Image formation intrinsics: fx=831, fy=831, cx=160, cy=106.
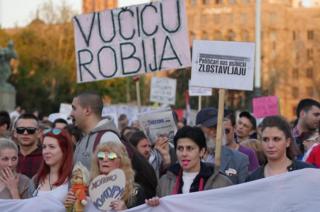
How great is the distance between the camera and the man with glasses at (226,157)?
696 cm

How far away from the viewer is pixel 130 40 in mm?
8305

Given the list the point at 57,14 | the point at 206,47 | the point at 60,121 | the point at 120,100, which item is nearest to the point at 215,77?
the point at 206,47

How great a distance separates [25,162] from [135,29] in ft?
5.71

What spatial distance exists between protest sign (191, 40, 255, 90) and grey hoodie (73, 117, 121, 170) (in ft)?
2.76

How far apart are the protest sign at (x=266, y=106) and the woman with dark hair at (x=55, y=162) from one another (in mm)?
7031

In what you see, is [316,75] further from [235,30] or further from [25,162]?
[25,162]

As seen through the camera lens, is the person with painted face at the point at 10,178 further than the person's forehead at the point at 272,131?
Yes

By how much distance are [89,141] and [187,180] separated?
2.85ft

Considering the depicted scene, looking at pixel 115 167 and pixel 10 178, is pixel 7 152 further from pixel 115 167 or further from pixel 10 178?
pixel 115 167

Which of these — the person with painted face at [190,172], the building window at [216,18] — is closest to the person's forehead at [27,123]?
the person with painted face at [190,172]

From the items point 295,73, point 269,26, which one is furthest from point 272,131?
point 269,26

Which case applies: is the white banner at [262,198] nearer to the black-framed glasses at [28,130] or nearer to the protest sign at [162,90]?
the black-framed glasses at [28,130]

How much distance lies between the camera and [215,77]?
6.78 metres

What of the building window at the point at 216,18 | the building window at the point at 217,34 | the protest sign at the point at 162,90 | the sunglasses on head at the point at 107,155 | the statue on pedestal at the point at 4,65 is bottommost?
the sunglasses on head at the point at 107,155
